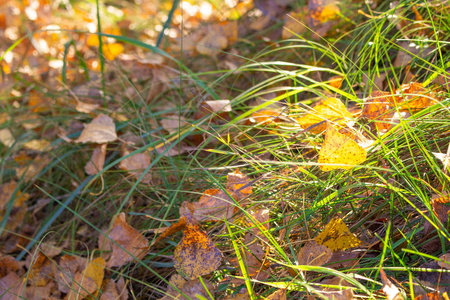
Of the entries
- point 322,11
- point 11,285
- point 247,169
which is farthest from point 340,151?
point 11,285

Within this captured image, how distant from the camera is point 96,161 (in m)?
1.38

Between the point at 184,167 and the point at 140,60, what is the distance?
2.74 ft

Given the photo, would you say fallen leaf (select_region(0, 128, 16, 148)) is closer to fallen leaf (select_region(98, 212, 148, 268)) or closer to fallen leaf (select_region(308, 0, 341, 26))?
fallen leaf (select_region(98, 212, 148, 268))

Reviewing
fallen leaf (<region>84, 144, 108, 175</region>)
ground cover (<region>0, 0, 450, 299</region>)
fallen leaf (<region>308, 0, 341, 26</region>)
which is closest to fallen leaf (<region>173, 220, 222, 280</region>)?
ground cover (<region>0, 0, 450, 299</region>)

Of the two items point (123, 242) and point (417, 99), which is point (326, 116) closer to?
point (417, 99)

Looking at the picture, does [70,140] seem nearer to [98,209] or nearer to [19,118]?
[98,209]

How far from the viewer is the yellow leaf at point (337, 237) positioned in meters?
0.83

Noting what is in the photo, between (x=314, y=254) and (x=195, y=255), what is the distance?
10.9 inches

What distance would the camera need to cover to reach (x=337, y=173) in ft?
3.07

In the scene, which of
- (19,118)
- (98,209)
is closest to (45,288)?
(98,209)

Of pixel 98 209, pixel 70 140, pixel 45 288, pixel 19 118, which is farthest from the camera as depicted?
pixel 19 118

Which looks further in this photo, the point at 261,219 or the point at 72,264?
the point at 72,264

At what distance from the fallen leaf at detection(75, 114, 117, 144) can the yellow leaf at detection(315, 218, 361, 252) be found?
86 centimetres

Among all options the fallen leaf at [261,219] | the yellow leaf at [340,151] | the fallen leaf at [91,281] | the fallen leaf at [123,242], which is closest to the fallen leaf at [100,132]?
the fallen leaf at [123,242]
